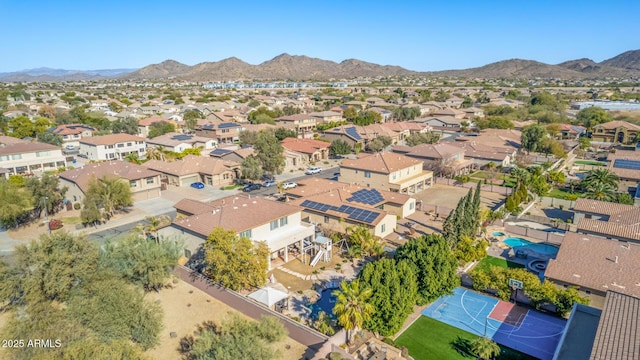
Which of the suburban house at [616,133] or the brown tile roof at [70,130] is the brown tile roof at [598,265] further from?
the brown tile roof at [70,130]

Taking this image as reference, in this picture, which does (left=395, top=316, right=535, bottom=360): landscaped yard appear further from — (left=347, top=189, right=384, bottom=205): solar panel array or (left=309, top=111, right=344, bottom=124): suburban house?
(left=309, top=111, right=344, bottom=124): suburban house

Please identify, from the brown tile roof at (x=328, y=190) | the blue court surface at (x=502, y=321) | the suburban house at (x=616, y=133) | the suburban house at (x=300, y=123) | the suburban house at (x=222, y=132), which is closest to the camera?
the blue court surface at (x=502, y=321)

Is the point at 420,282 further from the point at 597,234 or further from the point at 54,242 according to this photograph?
the point at 54,242

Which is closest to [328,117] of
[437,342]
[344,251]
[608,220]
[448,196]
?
[448,196]

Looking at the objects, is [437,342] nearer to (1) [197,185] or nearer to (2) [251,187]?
(2) [251,187]

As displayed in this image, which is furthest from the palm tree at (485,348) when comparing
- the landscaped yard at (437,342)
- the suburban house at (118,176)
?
the suburban house at (118,176)
